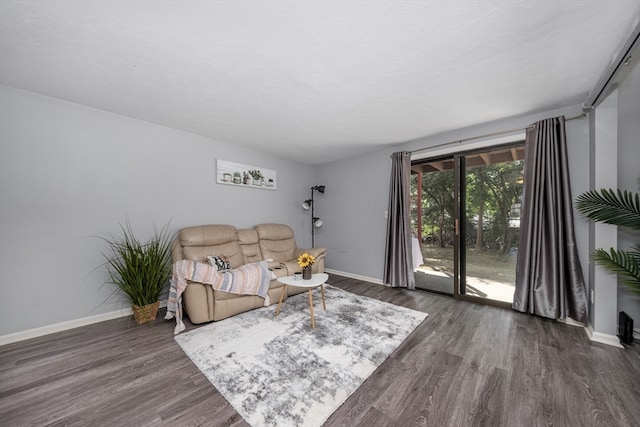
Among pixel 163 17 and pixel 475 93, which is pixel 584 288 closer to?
pixel 475 93

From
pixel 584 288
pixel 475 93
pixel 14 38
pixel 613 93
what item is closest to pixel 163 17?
pixel 14 38

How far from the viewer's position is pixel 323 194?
190 inches

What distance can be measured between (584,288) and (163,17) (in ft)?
14.3

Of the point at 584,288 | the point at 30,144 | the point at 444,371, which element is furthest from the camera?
the point at 584,288

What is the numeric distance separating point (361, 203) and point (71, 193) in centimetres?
394

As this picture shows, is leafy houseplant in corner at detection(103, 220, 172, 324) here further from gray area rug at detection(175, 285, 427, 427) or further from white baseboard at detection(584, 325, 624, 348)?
white baseboard at detection(584, 325, 624, 348)

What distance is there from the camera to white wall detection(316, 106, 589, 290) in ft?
10.7

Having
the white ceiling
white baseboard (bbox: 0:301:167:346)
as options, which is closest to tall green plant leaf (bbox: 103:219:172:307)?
white baseboard (bbox: 0:301:167:346)

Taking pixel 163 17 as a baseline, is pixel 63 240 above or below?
below

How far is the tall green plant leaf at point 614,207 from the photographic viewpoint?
70.6 inches

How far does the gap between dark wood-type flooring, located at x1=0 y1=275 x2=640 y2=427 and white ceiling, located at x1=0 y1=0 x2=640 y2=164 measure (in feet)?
7.86

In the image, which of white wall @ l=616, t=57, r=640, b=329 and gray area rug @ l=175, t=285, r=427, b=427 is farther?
white wall @ l=616, t=57, r=640, b=329

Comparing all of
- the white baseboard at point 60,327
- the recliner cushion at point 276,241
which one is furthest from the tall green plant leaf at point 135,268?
A: the recliner cushion at point 276,241

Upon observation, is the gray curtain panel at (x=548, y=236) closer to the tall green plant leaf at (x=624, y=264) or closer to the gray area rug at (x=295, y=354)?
the tall green plant leaf at (x=624, y=264)
